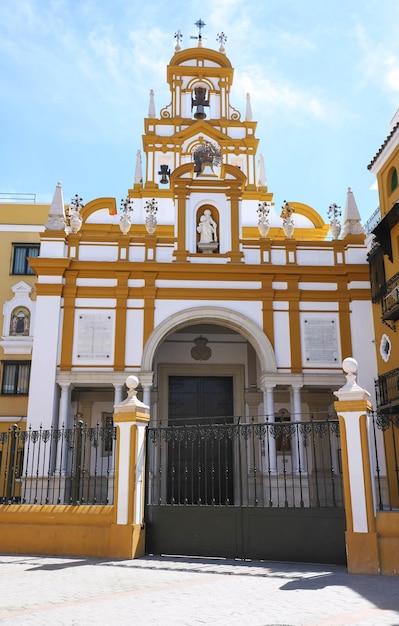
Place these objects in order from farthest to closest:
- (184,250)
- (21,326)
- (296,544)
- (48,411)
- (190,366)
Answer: (21,326) < (190,366) < (184,250) < (48,411) < (296,544)

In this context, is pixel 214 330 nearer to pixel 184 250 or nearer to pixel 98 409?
pixel 184 250

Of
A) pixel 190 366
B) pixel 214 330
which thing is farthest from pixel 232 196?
pixel 190 366

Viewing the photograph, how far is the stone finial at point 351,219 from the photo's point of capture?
17531 mm

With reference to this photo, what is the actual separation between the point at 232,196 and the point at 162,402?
257 inches

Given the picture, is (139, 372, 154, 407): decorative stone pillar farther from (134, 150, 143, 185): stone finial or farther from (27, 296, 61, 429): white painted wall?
(134, 150, 143, 185): stone finial

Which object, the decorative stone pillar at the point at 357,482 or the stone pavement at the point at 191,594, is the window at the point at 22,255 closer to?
the stone pavement at the point at 191,594

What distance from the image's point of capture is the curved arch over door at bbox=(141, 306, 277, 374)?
16109mm

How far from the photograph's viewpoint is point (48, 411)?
50.3ft

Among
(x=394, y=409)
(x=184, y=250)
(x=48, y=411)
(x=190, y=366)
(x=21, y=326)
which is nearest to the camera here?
(x=394, y=409)

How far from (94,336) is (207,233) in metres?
4.52

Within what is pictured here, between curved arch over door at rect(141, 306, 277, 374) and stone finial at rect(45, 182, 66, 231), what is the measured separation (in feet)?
13.6

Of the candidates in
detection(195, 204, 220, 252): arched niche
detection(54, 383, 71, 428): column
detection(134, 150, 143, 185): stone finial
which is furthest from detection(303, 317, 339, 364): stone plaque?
detection(134, 150, 143, 185): stone finial

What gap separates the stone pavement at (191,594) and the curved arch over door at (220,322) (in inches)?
286

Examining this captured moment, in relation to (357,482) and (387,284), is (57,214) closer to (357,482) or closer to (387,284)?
(387,284)
